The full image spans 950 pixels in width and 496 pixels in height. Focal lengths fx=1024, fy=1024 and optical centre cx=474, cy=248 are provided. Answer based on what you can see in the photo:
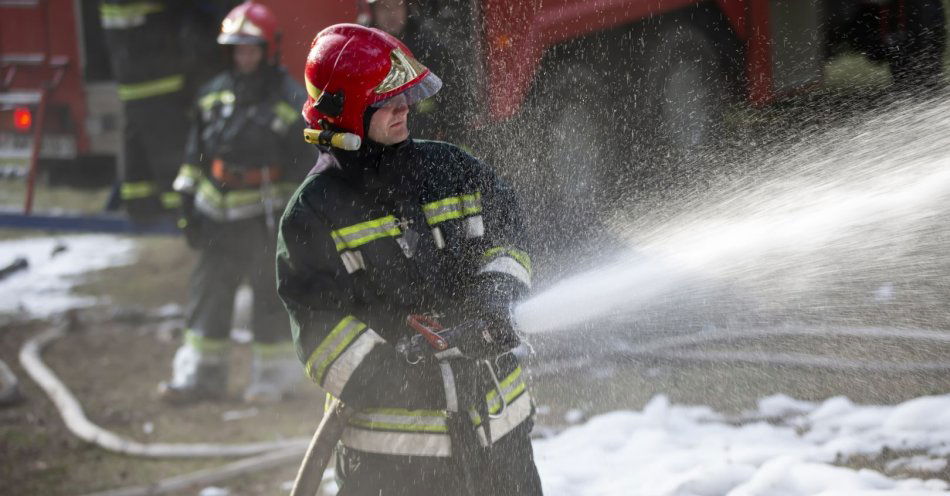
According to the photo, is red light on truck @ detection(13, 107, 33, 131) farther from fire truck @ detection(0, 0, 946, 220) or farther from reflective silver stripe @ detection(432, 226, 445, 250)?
reflective silver stripe @ detection(432, 226, 445, 250)

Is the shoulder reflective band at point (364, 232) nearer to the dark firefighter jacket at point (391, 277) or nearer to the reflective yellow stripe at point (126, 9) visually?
the dark firefighter jacket at point (391, 277)

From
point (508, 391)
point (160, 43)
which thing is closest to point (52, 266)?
point (160, 43)

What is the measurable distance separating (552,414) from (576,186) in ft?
4.45

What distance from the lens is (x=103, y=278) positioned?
7914 mm

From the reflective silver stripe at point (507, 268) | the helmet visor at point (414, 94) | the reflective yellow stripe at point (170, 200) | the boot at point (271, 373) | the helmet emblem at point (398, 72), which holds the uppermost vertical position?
the helmet emblem at point (398, 72)

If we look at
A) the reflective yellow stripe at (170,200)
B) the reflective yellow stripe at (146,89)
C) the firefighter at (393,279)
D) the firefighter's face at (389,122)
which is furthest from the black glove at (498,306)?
the reflective yellow stripe at (170,200)

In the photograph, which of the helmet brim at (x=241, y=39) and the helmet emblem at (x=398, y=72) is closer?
the helmet emblem at (x=398, y=72)

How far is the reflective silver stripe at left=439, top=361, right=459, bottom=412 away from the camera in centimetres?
258

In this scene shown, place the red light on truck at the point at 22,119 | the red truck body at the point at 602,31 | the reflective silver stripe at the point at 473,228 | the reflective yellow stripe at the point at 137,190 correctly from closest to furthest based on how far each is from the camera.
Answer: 1. the reflective silver stripe at the point at 473,228
2. the red truck body at the point at 602,31
3. the reflective yellow stripe at the point at 137,190
4. the red light on truck at the point at 22,119

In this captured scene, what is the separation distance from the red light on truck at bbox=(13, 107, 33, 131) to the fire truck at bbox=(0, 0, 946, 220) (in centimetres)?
253

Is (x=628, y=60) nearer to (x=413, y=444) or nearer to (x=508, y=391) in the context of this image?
(x=508, y=391)

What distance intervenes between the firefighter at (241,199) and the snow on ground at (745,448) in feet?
6.18

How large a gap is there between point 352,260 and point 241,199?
3.02m

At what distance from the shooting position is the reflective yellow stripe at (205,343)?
5523 mm
